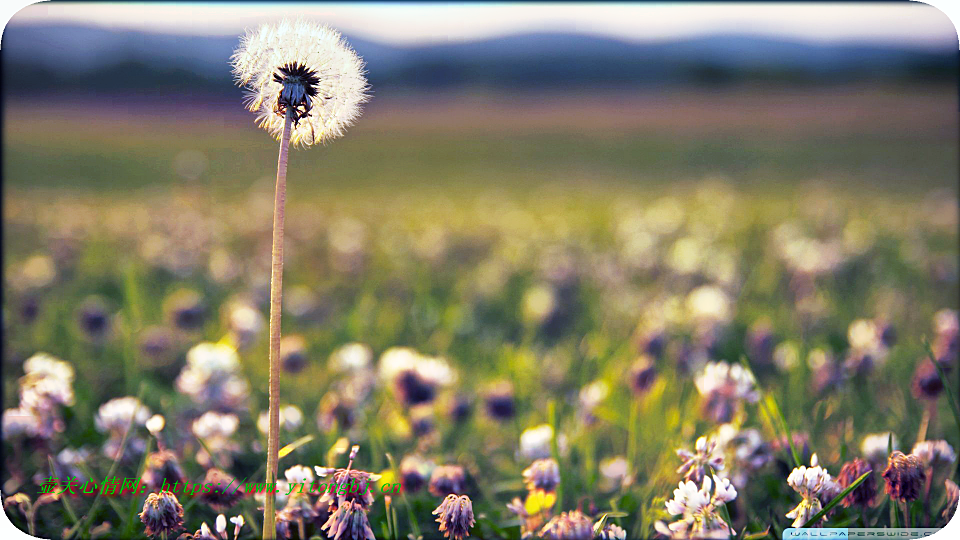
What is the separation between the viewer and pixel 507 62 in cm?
333

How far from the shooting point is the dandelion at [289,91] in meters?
0.87

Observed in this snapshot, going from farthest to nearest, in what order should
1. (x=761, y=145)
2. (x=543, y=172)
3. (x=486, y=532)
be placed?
(x=543, y=172) < (x=761, y=145) < (x=486, y=532)

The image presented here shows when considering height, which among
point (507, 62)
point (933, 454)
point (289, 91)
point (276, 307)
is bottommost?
point (933, 454)

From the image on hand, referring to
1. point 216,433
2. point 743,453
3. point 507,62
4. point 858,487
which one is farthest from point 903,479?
point 507,62

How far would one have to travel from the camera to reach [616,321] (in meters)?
2.60

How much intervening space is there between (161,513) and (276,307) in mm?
379

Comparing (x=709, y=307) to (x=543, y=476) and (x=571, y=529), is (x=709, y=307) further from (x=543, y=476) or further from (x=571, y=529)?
(x=571, y=529)

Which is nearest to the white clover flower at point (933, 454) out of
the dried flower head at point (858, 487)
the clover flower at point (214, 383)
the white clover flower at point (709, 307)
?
the dried flower head at point (858, 487)

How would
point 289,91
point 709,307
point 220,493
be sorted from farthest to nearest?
point 709,307, point 220,493, point 289,91

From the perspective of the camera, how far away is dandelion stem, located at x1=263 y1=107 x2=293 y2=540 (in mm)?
849

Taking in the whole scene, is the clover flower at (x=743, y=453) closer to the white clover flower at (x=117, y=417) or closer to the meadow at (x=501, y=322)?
the meadow at (x=501, y=322)

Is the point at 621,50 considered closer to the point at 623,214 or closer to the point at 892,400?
the point at 892,400

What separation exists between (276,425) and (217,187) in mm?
5020

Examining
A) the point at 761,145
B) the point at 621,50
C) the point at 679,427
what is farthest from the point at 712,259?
the point at 761,145
